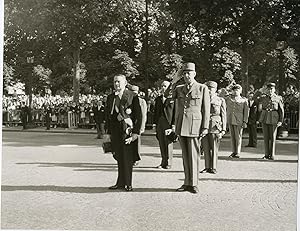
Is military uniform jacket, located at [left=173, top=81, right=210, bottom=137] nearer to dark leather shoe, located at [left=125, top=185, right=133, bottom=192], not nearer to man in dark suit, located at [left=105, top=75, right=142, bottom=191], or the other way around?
man in dark suit, located at [left=105, top=75, right=142, bottom=191]

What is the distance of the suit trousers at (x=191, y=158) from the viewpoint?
23.7 ft

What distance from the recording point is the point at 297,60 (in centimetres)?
823

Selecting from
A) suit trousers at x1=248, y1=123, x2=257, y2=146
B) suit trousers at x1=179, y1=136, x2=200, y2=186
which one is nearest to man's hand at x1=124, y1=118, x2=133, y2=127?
suit trousers at x1=179, y1=136, x2=200, y2=186

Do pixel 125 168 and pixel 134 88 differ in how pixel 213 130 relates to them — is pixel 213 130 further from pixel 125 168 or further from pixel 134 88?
pixel 125 168

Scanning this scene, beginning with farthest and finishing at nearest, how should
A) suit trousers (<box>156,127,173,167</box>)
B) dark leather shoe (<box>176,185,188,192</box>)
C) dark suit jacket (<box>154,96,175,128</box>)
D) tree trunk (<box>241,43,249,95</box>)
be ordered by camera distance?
suit trousers (<box>156,127,173,167</box>) → dark suit jacket (<box>154,96,175,128</box>) → tree trunk (<box>241,43,249,95</box>) → dark leather shoe (<box>176,185,188,192</box>)

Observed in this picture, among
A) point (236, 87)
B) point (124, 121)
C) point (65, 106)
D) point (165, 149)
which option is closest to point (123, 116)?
point (124, 121)

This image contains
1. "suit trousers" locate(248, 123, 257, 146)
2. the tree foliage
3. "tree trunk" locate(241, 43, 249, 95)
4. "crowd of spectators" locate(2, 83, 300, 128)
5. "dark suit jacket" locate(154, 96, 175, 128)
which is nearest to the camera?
the tree foliage

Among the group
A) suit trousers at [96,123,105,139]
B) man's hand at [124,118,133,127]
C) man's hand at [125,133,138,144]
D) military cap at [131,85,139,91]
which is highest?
military cap at [131,85,139,91]

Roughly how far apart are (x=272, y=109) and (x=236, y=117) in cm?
87

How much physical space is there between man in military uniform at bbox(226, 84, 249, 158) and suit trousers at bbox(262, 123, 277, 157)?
507mm

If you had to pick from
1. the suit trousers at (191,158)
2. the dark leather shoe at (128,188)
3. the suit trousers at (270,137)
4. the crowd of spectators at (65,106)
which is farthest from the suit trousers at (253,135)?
the dark leather shoe at (128,188)

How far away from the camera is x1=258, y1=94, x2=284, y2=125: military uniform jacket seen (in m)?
10.7

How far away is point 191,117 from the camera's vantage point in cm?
714

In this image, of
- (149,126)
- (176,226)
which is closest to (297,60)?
(176,226)
